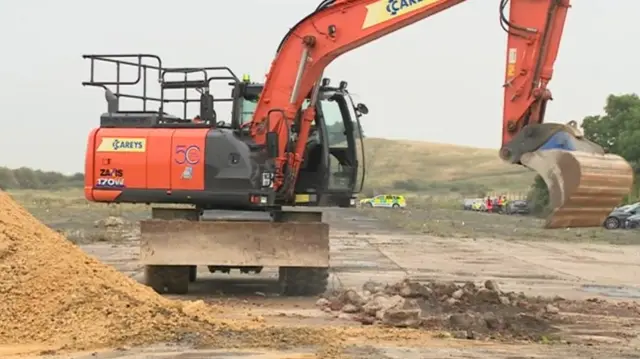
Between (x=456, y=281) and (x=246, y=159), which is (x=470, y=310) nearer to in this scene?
(x=246, y=159)

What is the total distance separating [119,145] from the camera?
556 inches

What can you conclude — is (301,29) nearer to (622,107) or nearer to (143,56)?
(143,56)

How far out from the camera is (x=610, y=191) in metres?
10.7

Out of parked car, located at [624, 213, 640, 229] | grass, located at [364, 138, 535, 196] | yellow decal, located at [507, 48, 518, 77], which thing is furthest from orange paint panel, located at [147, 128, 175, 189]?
grass, located at [364, 138, 535, 196]

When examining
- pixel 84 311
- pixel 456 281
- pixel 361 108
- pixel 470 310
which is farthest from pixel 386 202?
pixel 84 311

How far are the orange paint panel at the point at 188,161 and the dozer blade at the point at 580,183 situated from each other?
4.87 meters

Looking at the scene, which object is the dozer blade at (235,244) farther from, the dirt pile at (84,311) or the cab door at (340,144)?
the dirt pile at (84,311)

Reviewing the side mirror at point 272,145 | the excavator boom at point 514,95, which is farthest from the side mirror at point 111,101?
the side mirror at point 272,145

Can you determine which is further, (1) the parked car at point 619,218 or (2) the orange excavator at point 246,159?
(1) the parked car at point 619,218

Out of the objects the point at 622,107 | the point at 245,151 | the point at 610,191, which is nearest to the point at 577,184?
the point at 610,191

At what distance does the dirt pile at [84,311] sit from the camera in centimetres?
980

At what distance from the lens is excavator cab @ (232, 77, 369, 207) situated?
575 inches

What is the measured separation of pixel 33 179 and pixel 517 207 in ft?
171

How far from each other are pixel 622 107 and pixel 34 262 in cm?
5761
